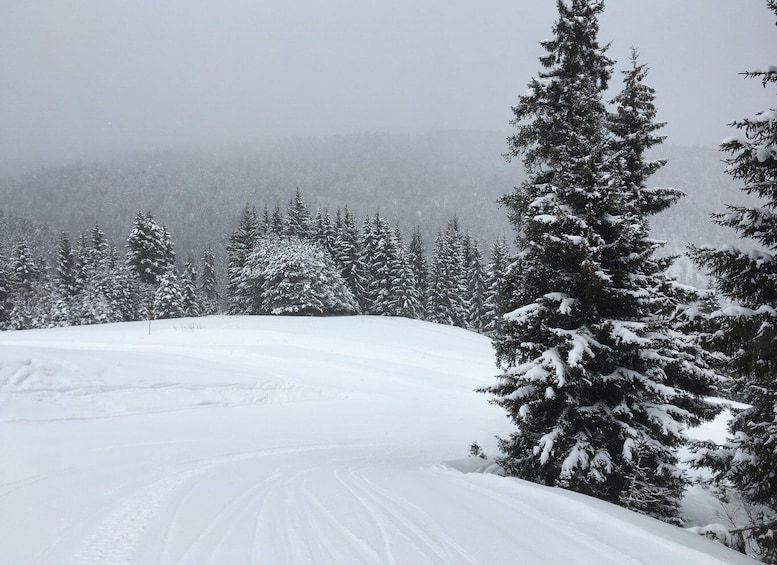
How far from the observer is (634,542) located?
404 centimetres

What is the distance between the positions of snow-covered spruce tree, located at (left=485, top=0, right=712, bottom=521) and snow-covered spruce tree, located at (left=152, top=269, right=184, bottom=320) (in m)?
44.3

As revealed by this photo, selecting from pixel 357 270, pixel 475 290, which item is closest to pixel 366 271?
pixel 357 270

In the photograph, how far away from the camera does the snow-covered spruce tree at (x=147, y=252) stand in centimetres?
4725

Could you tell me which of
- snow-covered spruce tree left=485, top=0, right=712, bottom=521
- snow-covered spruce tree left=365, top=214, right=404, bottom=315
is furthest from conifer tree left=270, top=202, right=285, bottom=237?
snow-covered spruce tree left=485, top=0, right=712, bottom=521

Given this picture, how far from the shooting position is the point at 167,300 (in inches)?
1791

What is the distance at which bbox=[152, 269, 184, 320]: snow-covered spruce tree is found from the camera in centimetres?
4522

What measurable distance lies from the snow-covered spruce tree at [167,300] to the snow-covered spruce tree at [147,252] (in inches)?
45.5

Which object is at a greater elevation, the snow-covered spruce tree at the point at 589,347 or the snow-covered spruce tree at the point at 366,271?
the snow-covered spruce tree at the point at 366,271

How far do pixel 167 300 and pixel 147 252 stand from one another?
674 centimetres

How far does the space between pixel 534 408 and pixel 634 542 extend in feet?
11.7

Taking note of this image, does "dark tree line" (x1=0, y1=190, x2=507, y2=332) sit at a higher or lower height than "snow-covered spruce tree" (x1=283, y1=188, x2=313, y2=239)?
lower

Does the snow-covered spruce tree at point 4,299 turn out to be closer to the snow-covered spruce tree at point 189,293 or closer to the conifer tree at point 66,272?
the conifer tree at point 66,272

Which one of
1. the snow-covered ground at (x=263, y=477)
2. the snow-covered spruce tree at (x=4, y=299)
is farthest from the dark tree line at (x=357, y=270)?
the snow-covered ground at (x=263, y=477)

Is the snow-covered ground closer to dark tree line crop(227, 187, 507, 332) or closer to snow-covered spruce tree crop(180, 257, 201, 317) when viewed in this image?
dark tree line crop(227, 187, 507, 332)
